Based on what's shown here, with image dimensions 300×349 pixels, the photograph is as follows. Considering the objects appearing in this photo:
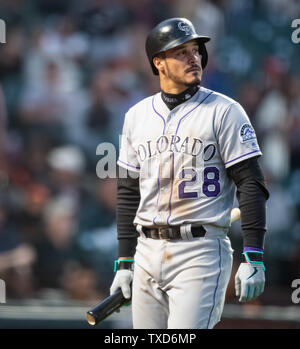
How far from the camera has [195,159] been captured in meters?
3.32

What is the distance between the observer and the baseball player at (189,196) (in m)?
3.24

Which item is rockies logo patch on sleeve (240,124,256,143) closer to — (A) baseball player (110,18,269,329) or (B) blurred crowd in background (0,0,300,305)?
(A) baseball player (110,18,269,329)

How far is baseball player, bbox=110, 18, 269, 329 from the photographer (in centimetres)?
324

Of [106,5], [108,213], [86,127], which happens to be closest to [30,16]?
[106,5]

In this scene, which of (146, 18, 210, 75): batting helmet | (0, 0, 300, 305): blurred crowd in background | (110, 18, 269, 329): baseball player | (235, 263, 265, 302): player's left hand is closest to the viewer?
(235, 263, 265, 302): player's left hand

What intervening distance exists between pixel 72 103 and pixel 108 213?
1.30m

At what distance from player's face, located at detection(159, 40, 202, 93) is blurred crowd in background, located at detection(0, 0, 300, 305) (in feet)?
10.4

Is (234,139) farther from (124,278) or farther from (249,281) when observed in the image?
(124,278)

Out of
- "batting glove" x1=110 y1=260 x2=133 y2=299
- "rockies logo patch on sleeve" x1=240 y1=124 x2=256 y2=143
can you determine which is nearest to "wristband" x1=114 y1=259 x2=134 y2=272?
"batting glove" x1=110 y1=260 x2=133 y2=299

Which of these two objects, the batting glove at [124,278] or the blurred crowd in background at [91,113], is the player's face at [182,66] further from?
the blurred crowd in background at [91,113]

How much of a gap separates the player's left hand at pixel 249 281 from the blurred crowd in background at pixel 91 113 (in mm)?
3094

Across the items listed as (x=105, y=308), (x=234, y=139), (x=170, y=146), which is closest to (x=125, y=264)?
(x=105, y=308)

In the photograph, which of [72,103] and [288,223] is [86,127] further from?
[288,223]
